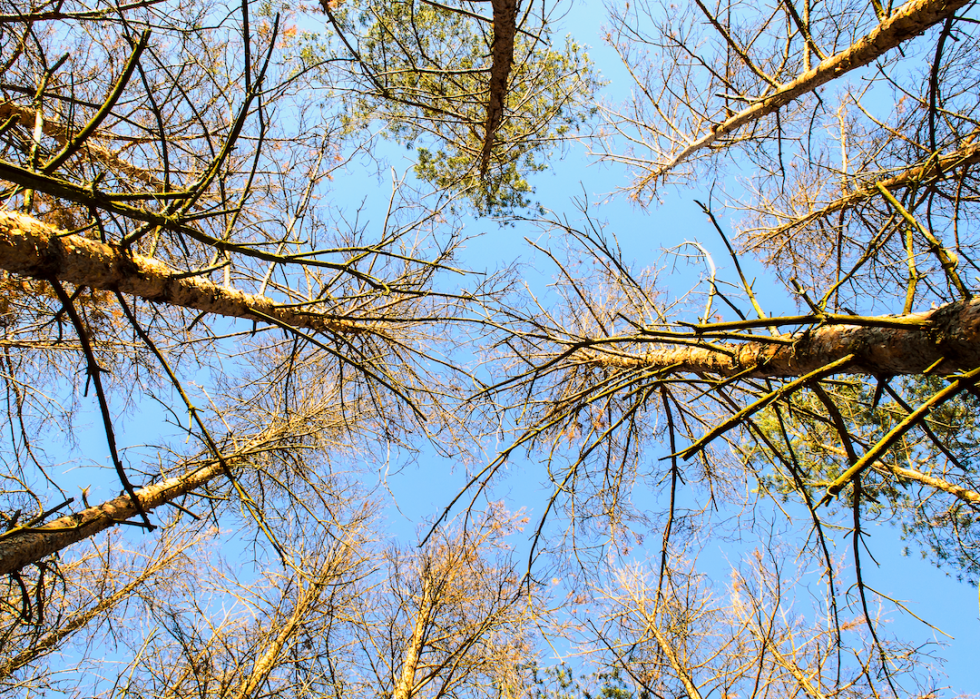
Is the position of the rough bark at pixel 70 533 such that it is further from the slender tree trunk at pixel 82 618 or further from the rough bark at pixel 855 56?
the rough bark at pixel 855 56

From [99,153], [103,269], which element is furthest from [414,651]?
[99,153]

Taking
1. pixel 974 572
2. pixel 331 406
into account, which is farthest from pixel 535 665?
pixel 974 572

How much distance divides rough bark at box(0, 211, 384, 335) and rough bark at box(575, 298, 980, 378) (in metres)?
2.21

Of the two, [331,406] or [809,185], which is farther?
[331,406]

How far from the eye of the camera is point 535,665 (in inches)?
257

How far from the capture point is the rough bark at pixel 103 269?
210cm

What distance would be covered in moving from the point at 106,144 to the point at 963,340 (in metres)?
6.12

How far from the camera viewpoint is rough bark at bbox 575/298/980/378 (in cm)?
136

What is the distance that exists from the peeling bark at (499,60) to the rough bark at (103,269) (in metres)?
2.65

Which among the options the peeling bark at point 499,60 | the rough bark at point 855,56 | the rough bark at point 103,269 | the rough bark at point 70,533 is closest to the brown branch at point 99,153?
the rough bark at point 103,269

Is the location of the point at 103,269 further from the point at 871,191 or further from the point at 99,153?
the point at 871,191

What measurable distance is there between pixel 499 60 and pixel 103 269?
3.29 meters

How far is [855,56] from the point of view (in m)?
3.66

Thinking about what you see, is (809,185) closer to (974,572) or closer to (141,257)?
(974,572)
